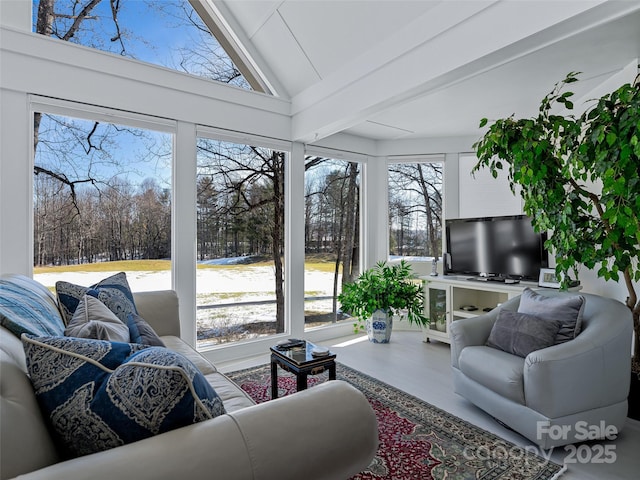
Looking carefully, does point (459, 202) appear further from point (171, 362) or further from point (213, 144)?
point (171, 362)

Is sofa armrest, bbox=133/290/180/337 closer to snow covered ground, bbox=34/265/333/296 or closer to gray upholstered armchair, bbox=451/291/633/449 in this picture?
snow covered ground, bbox=34/265/333/296

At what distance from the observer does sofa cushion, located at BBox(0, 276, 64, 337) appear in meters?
1.05

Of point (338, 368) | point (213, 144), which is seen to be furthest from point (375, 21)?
point (338, 368)

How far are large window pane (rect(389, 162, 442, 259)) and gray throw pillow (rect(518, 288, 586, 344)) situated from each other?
2294mm

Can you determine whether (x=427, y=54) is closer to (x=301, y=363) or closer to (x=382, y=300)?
(x=301, y=363)

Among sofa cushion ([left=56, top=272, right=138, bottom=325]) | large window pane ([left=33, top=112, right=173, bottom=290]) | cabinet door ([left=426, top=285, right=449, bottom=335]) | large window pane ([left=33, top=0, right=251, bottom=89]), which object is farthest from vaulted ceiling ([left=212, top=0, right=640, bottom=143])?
sofa cushion ([left=56, top=272, right=138, bottom=325])

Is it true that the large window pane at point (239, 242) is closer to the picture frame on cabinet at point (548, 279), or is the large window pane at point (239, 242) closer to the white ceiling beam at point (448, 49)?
the white ceiling beam at point (448, 49)

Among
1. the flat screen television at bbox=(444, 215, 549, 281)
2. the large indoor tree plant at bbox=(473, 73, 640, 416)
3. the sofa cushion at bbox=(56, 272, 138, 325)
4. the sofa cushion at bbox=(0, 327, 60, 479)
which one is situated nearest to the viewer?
the sofa cushion at bbox=(0, 327, 60, 479)

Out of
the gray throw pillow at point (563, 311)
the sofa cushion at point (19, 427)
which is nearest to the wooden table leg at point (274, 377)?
the sofa cushion at point (19, 427)

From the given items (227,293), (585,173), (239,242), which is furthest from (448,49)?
(227,293)

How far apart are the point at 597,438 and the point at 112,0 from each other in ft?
15.0

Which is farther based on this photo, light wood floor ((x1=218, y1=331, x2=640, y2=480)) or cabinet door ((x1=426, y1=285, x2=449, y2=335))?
cabinet door ((x1=426, y1=285, x2=449, y2=335))

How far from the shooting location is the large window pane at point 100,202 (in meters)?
2.69

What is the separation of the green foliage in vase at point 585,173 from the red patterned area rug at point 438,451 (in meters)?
1.13
